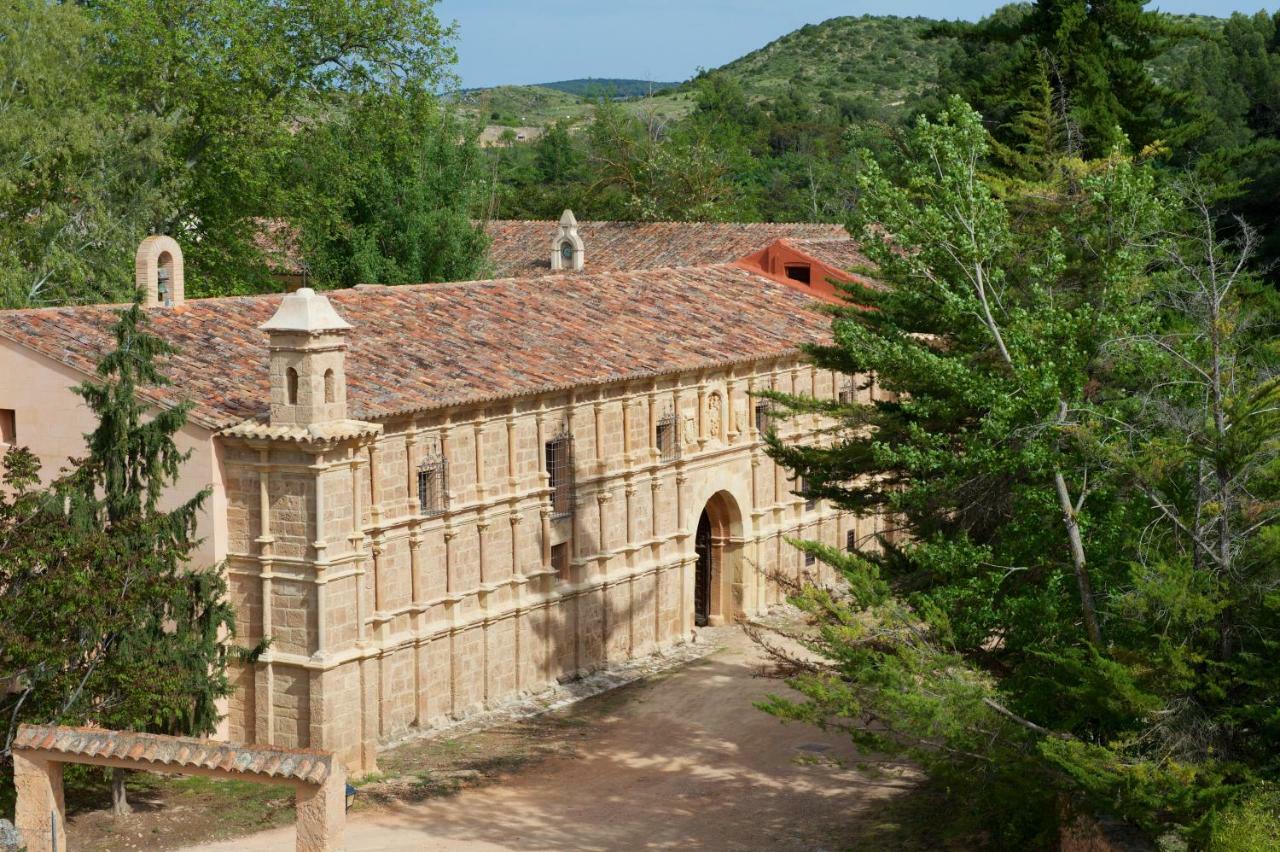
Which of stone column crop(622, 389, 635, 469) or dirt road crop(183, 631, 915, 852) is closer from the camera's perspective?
dirt road crop(183, 631, 915, 852)

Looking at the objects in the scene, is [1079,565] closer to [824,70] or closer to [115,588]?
[115,588]

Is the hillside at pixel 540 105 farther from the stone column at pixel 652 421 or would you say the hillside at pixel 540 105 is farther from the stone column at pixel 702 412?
the stone column at pixel 652 421

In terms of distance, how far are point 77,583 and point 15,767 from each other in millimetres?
2469

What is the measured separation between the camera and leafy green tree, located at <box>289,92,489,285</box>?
49.2m

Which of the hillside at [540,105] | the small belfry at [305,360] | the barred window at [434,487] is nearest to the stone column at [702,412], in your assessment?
the barred window at [434,487]

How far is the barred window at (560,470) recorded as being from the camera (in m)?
34.2

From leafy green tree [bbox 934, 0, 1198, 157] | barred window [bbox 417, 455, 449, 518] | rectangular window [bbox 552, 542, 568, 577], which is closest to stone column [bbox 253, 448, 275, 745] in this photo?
barred window [bbox 417, 455, 449, 518]

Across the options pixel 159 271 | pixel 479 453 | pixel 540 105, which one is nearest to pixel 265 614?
pixel 479 453

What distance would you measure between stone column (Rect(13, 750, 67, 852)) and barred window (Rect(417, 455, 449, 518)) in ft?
29.3

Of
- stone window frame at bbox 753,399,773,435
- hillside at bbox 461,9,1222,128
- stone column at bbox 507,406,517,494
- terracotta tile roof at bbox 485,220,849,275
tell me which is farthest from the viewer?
hillside at bbox 461,9,1222,128

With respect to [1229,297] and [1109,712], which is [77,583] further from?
[1229,297]

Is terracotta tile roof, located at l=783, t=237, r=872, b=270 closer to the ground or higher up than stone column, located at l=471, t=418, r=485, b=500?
higher up

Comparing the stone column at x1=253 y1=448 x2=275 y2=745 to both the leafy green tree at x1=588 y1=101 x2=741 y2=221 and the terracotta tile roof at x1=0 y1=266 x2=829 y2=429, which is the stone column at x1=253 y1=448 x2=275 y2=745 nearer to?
the terracotta tile roof at x1=0 y1=266 x2=829 y2=429

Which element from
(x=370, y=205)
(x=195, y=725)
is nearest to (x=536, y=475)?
(x=195, y=725)
